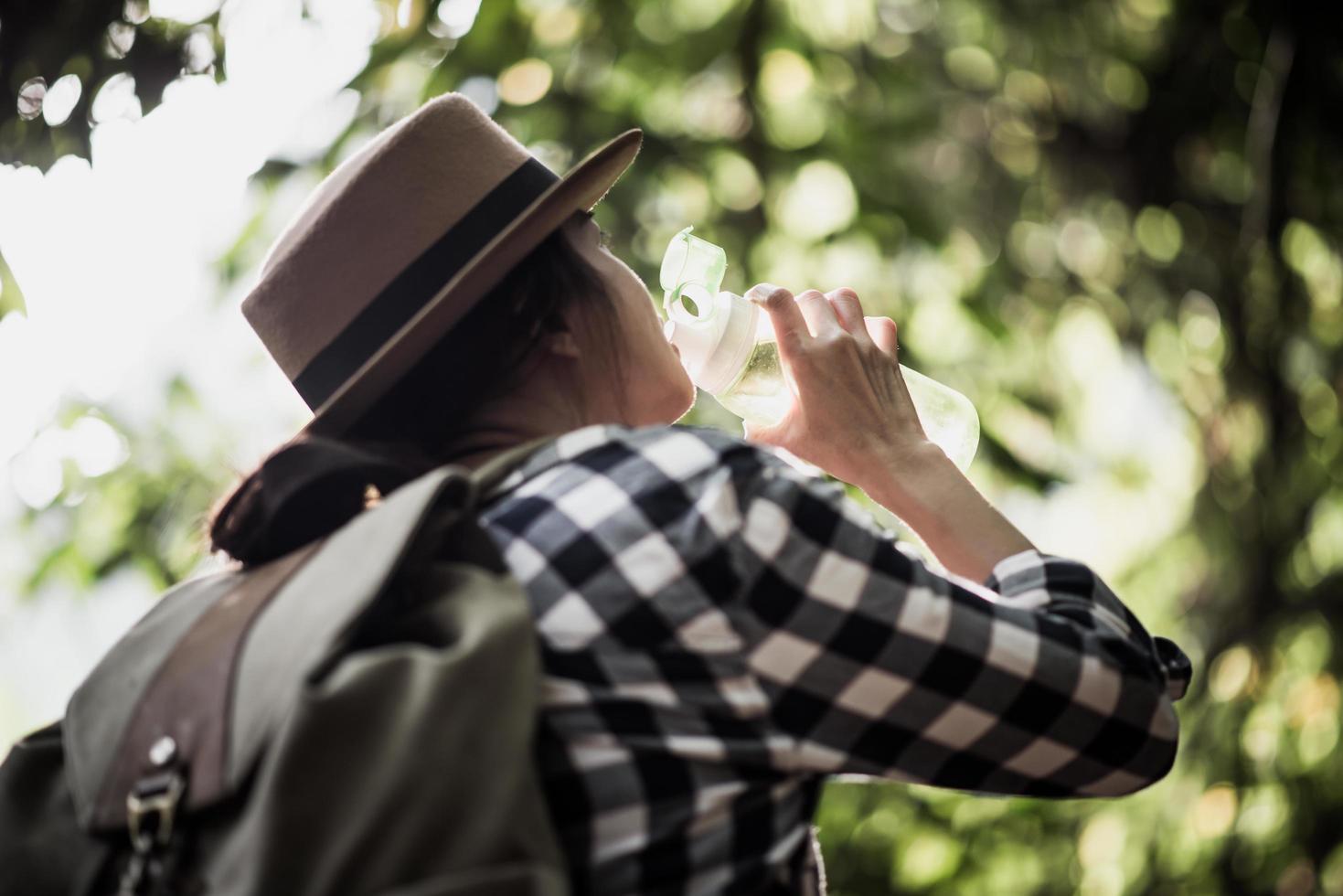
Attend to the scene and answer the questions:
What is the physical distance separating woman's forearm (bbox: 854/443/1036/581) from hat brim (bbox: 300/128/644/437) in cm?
37

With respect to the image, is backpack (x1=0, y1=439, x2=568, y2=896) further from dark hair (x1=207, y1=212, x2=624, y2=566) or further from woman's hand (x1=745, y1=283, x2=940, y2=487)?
woman's hand (x1=745, y1=283, x2=940, y2=487)

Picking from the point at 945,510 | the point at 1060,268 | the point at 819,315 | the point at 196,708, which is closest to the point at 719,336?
the point at 819,315

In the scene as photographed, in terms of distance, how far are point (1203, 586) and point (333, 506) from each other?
285 cm

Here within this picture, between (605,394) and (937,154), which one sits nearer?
(605,394)

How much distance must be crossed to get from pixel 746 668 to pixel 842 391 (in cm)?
42

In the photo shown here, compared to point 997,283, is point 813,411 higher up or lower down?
higher up

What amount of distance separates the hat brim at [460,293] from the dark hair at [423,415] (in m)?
0.02

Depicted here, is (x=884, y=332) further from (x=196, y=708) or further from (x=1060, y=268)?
(x=1060, y=268)

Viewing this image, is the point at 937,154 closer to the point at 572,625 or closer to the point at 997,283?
the point at 997,283

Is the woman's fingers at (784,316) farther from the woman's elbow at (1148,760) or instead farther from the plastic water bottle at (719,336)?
the woman's elbow at (1148,760)

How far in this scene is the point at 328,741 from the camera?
0.76 m

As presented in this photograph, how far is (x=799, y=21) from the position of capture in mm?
2574

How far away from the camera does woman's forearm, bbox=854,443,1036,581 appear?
1136mm

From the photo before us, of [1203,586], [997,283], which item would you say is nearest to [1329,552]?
[1203,586]
